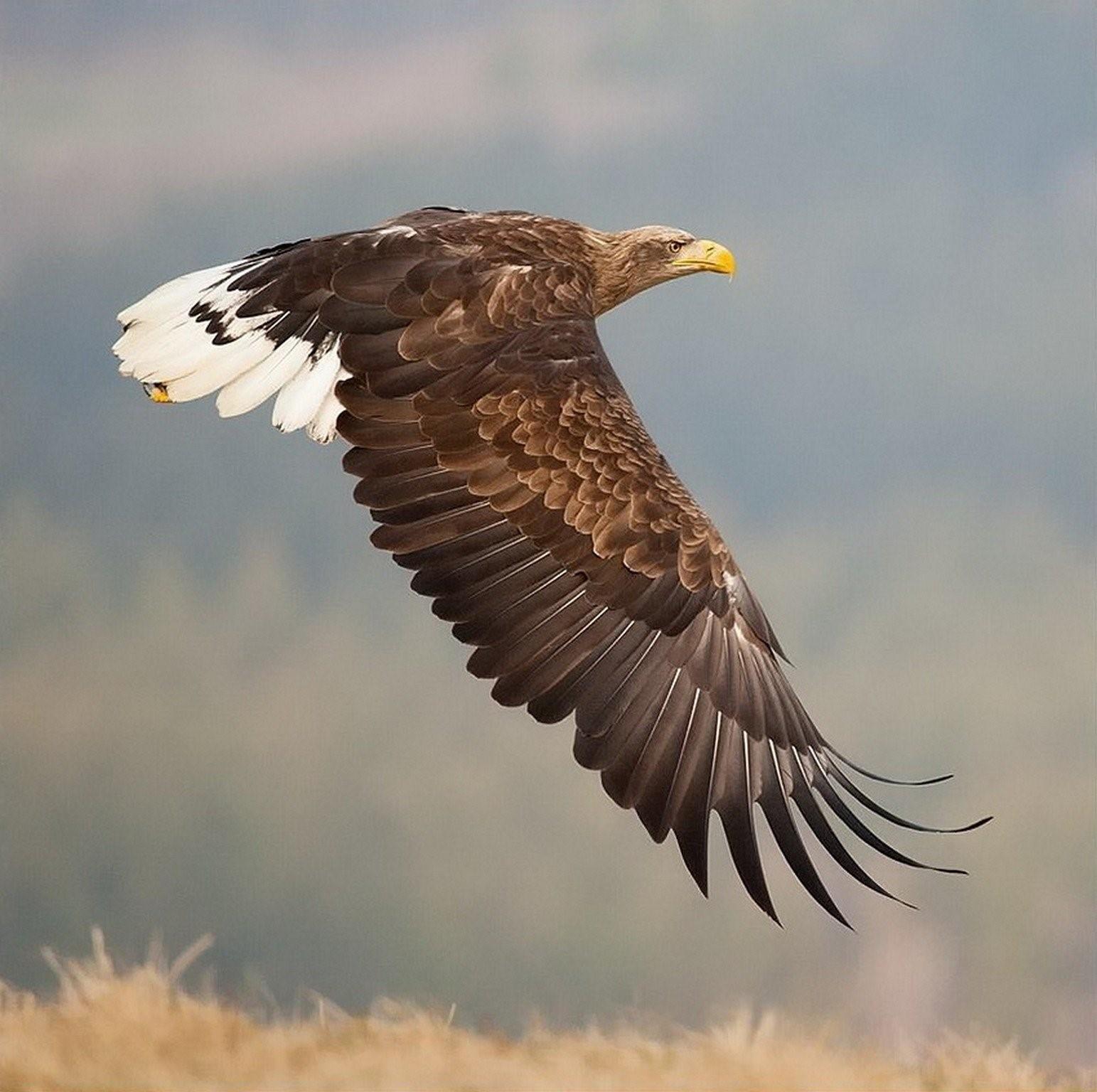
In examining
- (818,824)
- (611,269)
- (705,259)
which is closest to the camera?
(818,824)

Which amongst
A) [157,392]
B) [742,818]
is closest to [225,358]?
[157,392]

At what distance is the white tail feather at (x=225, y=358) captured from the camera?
434 cm

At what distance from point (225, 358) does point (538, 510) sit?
1045mm

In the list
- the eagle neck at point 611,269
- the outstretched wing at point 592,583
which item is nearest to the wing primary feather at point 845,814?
the outstretched wing at point 592,583

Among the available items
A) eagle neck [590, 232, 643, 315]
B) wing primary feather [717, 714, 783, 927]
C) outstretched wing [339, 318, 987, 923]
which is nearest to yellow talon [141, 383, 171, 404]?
outstretched wing [339, 318, 987, 923]

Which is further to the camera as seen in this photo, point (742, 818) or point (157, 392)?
point (157, 392)

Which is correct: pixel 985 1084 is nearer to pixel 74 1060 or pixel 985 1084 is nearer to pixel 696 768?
pixel 696 768

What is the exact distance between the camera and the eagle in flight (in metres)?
4.05

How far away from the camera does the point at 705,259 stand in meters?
5.73

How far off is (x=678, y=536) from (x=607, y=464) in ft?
0.88

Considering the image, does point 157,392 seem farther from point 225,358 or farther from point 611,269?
point 611,269

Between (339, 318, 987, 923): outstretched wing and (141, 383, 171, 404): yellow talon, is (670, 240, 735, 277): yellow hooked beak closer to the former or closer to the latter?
(339, 318, 987, 923): outstretched wing

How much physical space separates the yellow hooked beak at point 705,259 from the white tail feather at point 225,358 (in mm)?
1621

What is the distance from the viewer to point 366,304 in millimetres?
4449
